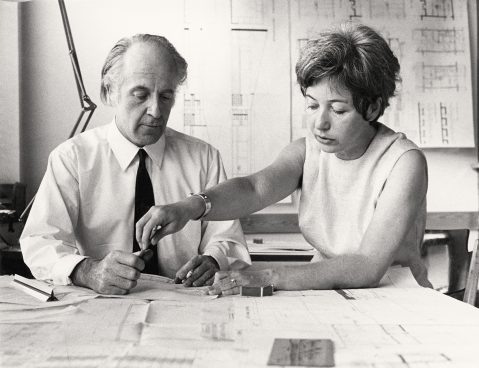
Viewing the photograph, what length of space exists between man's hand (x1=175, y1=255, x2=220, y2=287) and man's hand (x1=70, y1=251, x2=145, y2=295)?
0.15 m

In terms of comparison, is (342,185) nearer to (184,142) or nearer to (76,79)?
(184,142)

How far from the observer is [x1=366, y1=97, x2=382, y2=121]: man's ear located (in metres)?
1.52

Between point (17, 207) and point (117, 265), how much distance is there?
1643 millimetres

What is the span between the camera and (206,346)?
0.85 meters

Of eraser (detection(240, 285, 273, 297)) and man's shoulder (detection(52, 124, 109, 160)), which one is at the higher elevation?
man's shoulder (detection(52, 124, 109, 160))

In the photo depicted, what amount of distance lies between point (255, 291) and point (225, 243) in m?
0.59

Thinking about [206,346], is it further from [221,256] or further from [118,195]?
[118,195]

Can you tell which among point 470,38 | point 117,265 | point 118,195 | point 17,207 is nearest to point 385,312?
point 117,265

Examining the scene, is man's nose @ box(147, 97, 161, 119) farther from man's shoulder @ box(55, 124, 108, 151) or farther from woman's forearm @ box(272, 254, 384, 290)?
woman's forearm @ box(272, 254, 384, 290)

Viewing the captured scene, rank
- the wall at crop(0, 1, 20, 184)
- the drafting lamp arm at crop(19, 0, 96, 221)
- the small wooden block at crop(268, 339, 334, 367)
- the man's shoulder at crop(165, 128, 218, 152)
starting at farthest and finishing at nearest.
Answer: the wall at crop(0, 1, 20, 184) → the drafting lamp arm at crop(19, 0, 96, 221) → the man's shoulder at crop(165, 128, 218, 152) → the small wooden block at crop(268, 339, 334, 367)

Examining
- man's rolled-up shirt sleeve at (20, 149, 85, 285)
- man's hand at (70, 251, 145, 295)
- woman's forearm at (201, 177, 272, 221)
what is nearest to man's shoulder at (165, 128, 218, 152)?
man's rolled-up shirt sleeve at (20, 149, 85, 285)

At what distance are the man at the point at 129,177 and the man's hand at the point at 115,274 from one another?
32 cm

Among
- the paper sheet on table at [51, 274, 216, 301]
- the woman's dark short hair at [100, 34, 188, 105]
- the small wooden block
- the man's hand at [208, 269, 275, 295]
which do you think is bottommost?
the small wooden block

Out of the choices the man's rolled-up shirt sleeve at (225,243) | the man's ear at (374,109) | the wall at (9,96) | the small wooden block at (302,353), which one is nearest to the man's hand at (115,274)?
the man's rolled-up shirt sleeve at (225,243)
